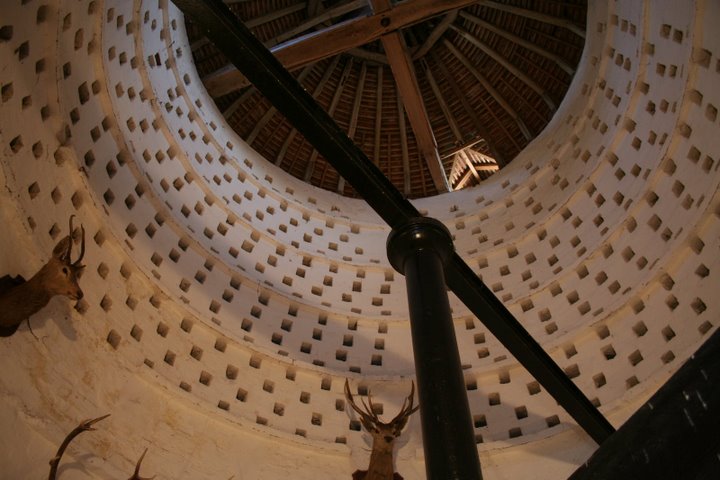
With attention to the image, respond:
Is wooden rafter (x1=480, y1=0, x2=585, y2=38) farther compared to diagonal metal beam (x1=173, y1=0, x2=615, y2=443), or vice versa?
wooden rafter (x1=480, y1=0, x2=585, y2=38)

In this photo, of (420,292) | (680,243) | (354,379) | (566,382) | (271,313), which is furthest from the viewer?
(271,313)

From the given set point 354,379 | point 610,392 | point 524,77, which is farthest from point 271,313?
point 524,77

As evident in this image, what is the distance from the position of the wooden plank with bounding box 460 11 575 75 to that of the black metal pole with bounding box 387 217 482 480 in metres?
12.6

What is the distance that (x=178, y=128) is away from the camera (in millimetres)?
13875

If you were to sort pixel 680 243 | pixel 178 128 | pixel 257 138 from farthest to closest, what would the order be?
pixel 257 138 < pixel 178 128 < pixel 680 243

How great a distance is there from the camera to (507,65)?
738 inches

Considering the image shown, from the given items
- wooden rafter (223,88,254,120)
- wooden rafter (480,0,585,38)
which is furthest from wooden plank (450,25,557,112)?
wooden rafter (223,88,254,120)

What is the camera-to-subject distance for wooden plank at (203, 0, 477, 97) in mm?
16328

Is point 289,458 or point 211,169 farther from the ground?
point 211,169

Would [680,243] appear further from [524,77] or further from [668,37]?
[524,77]

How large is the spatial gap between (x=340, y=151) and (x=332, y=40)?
10981 millimetres

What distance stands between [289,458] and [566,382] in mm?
4805

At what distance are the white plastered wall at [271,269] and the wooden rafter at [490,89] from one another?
284cm

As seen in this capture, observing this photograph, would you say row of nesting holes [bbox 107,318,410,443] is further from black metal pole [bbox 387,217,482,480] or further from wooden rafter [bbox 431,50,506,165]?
wooden rafter [bbox 431,50,506,165]
